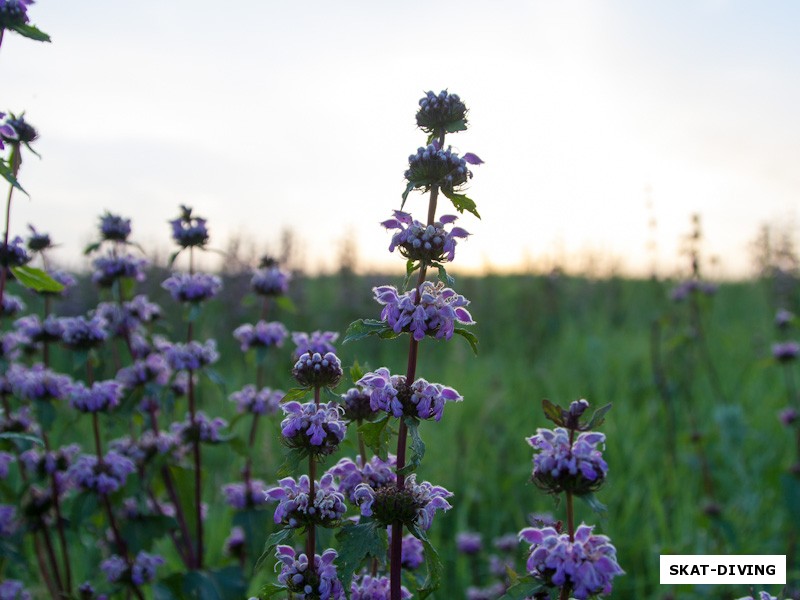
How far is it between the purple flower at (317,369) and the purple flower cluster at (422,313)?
169 millimetres

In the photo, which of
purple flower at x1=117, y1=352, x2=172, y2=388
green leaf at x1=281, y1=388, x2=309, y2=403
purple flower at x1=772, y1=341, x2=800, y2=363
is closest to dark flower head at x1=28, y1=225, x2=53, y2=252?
purple flower at x1=117, y1=352, x2=172, y2=388

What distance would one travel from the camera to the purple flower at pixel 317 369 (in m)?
1.73

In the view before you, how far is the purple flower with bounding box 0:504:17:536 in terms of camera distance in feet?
10.3

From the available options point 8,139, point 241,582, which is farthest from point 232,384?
point 8,139

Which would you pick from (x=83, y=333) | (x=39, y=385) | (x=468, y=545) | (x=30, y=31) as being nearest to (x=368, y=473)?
(x=30, y=31)

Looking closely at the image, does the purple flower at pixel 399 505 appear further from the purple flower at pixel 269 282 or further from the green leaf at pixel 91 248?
the green leaf at pixel 91 248

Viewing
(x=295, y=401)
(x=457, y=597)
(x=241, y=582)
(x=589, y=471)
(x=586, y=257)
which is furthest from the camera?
(x=586, y=257)

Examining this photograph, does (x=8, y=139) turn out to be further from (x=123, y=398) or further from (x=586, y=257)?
(x=586, y=257)

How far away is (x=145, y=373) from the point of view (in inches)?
124

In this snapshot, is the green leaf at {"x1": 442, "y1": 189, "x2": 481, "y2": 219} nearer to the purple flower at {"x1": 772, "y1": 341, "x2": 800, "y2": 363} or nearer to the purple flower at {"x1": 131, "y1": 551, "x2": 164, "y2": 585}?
the purple flower at {"x1": 131, "y1": 551, "x2": 164, "y2": 585}

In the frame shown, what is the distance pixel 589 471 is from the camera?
59.6 inches

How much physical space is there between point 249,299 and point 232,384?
4408 mm

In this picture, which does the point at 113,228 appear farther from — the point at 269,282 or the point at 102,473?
the point at 102,473

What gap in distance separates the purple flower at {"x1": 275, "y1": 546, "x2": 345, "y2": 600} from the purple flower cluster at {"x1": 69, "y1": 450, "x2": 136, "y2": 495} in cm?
142
